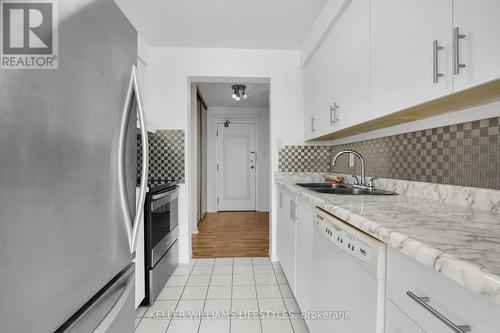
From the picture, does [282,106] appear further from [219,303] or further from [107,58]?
[107,58]

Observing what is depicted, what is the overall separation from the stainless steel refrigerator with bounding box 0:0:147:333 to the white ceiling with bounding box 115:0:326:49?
152 centimetres

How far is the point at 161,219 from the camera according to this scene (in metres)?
2.29

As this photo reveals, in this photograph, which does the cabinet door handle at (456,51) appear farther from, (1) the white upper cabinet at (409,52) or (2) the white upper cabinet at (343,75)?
(2) the white upper cabinet at (343,75)

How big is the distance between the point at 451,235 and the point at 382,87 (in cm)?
92

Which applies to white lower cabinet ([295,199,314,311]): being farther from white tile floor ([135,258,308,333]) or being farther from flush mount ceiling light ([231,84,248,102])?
flush mount ceiling light ([231,84,248,102])

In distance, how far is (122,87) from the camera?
92 cm

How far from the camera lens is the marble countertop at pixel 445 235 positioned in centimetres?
46

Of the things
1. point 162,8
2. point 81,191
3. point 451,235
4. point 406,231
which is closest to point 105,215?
point 81,191

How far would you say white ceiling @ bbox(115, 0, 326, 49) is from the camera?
85.8 inches

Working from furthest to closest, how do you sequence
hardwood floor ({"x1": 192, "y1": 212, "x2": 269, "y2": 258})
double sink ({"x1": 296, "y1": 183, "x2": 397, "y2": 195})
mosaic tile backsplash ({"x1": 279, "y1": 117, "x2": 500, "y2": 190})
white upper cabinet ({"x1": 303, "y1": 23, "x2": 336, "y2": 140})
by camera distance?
hardwood floor ({"x1": 192, "y1": 212, "x2": 269, "y2": 258}) → white upper cabinet ({"x1": 303, "y1": 23, "x2": 336, "y2": 140}) → double sink ({"x1": 296, "y1": 183, "x2": 397, "y2": 195}) → mosaic tile backsplash ({"x1": 279, "y1": 117, "x2": 500, "y2": 190})

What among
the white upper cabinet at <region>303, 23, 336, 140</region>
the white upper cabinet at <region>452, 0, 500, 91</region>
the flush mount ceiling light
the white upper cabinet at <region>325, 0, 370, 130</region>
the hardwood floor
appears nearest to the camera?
the white upper cabinet at <region>452, 0, 500, 91</region>

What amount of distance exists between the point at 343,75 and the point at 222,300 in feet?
6.46

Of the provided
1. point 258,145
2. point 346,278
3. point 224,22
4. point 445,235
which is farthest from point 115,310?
point 258,145

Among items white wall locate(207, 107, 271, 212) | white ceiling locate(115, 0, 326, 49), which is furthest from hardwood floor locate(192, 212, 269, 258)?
white ceiling locate(115, 0, 326, 49)
